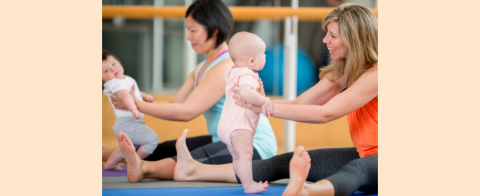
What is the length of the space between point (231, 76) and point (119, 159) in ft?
3.10

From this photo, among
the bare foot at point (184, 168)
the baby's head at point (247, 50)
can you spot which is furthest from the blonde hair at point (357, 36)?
the bare foot at point (184, 168)

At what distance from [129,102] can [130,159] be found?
269mm

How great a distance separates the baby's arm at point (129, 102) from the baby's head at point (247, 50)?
58 cm

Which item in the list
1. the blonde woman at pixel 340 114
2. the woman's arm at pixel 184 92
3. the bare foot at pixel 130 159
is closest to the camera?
the blonde woman at pixel 340 114

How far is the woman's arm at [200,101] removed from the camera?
1.78 metres

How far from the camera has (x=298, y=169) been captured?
1080mm

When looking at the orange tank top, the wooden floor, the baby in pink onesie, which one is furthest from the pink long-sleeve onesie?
the wooden floor

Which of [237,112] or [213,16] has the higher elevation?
[213,16]

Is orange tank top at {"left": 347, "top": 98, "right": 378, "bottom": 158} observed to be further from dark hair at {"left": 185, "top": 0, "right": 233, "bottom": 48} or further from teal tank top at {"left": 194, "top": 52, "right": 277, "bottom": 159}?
dark hair at {"left": 185, "top": 0, "right": 233, "bottom": 48}

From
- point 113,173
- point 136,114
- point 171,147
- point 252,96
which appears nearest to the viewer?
point 252,96

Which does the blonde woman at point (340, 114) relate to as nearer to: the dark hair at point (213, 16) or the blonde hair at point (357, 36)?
the blonde hair at point (357, 36)

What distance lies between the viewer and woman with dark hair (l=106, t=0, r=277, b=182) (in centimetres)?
176

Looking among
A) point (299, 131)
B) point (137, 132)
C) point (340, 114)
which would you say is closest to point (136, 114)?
point (137, 132)

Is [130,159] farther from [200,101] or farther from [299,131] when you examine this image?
[299,131]
